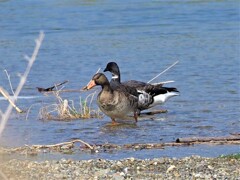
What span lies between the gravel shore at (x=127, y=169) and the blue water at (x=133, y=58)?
0.84 meters

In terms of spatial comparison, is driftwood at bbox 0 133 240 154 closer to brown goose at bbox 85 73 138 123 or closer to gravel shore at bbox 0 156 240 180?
gravel shore at bbox 0 156 240 180

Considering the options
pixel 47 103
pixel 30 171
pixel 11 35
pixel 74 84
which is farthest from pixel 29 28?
pixel 30 171

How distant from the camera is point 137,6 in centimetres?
3192

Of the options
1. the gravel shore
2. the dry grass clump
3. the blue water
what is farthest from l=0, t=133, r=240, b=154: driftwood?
the dry grass clump

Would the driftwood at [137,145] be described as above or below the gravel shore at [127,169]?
below

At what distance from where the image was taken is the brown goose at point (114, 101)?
12219mm

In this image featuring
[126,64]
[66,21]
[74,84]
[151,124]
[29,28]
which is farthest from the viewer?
[66,21]

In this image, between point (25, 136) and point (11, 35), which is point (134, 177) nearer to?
point (25, 136)

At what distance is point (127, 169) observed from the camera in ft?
27.1

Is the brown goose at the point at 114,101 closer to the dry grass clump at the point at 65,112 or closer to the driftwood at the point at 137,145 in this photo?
the dry grass clump at the point at 65,112

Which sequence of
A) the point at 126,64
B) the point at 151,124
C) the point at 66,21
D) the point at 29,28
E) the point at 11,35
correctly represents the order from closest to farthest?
1. the point at 151,124
2. the point at 126,64
3. the point at 11,35
4. the point at 29,28
5. the point at 66,21

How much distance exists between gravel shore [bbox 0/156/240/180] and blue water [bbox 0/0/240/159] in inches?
33.3

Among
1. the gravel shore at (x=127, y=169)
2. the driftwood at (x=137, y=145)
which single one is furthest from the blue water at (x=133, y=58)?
the gravel shore at (x=127, y=169)

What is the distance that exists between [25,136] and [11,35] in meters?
13.6
